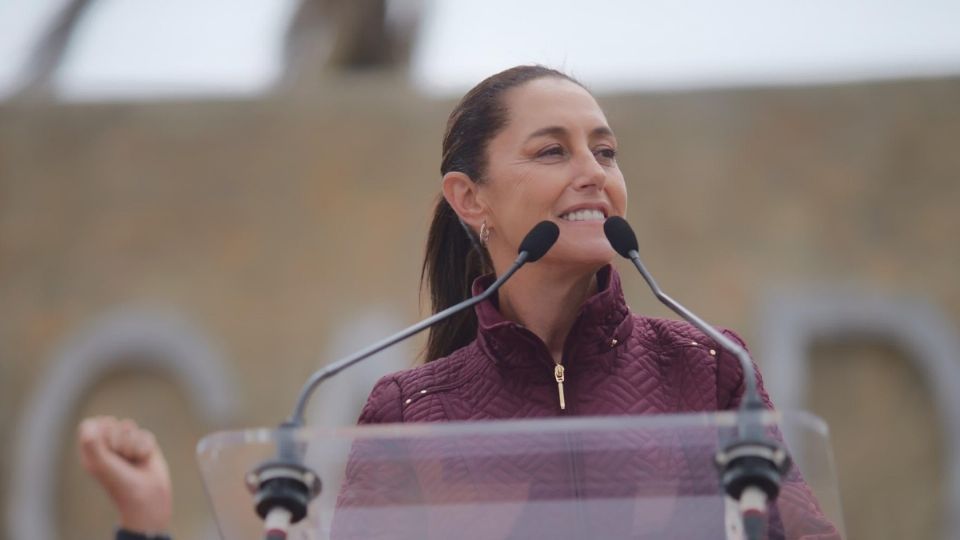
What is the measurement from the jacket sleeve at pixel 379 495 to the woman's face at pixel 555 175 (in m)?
0.56

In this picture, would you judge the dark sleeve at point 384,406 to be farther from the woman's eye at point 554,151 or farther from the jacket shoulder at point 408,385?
the woman's eye at point 554,151

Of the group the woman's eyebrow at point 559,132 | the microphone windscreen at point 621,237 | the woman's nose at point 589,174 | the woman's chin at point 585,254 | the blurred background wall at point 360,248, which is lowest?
the microphone windscreen at point 621,237

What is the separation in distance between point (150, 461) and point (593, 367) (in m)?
0.65

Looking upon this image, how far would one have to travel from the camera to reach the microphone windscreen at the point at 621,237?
88.3 inches

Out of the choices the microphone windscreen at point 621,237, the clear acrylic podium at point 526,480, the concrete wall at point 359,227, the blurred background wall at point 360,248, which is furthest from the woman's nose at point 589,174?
the concrete wall at point 359,227

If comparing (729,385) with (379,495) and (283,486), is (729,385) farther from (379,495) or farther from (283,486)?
(283,486)

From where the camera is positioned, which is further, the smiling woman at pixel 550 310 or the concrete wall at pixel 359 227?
the concrete wall at pixel 359 227

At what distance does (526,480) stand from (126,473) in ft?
2.55

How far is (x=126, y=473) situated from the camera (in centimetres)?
242

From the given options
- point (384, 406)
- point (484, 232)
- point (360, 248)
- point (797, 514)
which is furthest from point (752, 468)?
point (360, 248)

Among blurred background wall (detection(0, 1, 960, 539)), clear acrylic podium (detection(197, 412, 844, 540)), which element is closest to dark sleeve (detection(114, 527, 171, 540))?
clear acrylic podium (detection(197, 412, 844, 540))

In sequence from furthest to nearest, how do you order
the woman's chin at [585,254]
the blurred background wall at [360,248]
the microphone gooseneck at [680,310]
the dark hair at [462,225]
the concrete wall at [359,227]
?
the concrete wall at [359,227] < the blurred background wall at [360,248] < the dark hair at [462,225] < the woman's chin at [585,254] < the microphone gooseneck at [680,310]

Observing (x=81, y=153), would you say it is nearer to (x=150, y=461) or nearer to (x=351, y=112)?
(x=351, y=112)

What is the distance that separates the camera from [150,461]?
251cm
